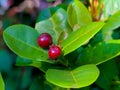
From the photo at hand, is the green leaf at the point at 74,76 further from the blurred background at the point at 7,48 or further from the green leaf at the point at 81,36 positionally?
the blurred background at the point at 7,48

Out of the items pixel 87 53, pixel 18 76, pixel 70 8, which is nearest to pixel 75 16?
pixel 70 8

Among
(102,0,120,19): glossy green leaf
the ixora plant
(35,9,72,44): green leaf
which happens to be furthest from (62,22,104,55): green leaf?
(102,0,120,19): glossy green leaf

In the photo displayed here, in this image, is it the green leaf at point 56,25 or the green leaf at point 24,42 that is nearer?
the green leaf at point 24,42

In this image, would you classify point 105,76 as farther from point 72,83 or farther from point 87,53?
point 72,83

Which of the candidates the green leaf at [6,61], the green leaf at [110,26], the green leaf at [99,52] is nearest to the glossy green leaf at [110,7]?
the green leaf at [110,26]

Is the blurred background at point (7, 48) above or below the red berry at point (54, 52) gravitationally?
below

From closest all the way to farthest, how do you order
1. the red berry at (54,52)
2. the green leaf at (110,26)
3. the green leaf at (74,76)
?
the green leaf at (74,76), the red berry at (54,52), the green leaf at (110,26)

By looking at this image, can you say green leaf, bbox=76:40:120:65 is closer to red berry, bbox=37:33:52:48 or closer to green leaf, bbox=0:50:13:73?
red berry, bbox=37:33:52:48

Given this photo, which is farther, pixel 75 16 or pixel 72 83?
pixel 75 16
